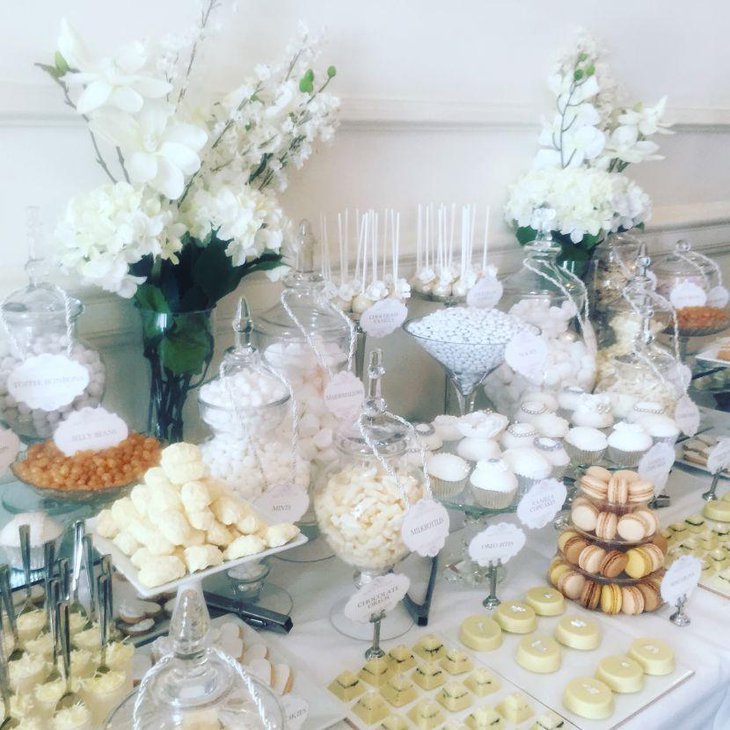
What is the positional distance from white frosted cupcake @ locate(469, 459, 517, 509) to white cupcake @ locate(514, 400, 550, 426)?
9.3 inches

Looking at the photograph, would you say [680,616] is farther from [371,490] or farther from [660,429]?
[371,490]

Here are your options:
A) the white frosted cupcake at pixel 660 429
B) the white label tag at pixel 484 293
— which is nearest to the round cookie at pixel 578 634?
the white frosted cupcake at pixel 660 429

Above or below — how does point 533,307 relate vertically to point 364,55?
below

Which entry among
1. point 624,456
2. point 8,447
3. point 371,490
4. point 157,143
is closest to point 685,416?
point 624,456

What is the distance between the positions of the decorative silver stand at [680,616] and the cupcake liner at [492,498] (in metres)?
0.30

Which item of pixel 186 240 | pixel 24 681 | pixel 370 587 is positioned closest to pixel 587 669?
pixel 370 587

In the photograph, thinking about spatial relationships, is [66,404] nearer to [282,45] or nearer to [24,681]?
[24,681]

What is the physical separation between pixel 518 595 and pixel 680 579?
0.83 feet

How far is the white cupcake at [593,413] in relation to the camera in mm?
1498

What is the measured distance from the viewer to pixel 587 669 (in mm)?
1107

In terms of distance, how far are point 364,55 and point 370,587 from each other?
101cm

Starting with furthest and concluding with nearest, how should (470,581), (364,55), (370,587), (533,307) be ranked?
(533,307)
(364,55)
(470,581)
(370,587)

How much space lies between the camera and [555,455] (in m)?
1.33

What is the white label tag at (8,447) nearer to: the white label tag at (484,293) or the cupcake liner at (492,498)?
the cupcake liner at (492,498)
